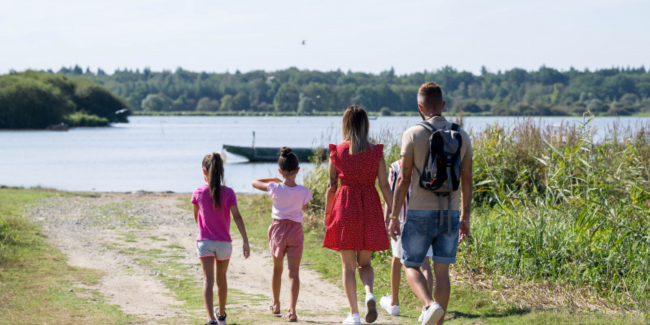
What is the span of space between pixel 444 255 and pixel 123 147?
62898mm

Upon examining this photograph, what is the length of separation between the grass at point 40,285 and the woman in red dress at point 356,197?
2.13 metres

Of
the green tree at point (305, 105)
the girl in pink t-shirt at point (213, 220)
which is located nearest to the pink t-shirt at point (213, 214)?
the girl in pink t-shirt at point (213, 220)

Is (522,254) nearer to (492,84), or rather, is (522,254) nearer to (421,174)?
(421,174)

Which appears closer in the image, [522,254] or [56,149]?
[522,254]

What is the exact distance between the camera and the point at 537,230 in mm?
8391

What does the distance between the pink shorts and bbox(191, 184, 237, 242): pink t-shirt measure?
21.2 inches

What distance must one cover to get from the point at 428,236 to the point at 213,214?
1.89m

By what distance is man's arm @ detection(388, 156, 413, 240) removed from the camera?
208 inches

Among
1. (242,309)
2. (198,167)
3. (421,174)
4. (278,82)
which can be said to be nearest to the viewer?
(421,174)

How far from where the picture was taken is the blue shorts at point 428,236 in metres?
5.25

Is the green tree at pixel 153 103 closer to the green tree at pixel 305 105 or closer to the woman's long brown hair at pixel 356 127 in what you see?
the green tree at pixel 305 105

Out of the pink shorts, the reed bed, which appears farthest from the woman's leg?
the reed bed

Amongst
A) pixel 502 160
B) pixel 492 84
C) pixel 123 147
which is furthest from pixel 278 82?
pixel 502 160

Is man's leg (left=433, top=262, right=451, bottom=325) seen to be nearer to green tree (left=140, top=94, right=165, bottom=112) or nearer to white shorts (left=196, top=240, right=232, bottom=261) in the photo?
white shorts (left=196, top=240, right=232, bottom=261)
